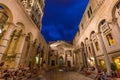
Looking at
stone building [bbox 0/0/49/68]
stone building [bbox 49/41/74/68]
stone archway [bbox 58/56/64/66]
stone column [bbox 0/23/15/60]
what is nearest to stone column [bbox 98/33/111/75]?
stone building [bbox 0/0/49/68]

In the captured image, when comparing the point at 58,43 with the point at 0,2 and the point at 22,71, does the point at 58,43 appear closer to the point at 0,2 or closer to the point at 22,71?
the point at 22,71

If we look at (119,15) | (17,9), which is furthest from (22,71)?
(119,15)

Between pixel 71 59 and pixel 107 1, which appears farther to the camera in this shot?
pixel 71 59

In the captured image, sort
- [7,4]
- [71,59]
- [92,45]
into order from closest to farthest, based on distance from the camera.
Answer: [7,4], [92,45], [71,59]

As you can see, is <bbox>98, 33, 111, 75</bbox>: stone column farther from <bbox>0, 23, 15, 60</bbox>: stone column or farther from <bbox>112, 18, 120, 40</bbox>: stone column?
<bbox>0, 23, 15, 60</bbox>: stone column

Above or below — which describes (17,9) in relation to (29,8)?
below

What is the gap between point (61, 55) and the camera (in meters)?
33.1

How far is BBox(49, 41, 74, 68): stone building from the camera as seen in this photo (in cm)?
3183

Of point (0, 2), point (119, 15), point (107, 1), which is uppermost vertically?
point (107, 1)

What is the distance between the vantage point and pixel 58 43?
116ft

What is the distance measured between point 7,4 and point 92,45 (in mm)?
14318

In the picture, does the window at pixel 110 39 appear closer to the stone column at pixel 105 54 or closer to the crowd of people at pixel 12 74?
the stone column at pixel 105 54

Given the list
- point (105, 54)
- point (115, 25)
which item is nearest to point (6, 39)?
point (115, 25)

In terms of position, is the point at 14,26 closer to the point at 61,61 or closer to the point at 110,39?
the point at 110,39
